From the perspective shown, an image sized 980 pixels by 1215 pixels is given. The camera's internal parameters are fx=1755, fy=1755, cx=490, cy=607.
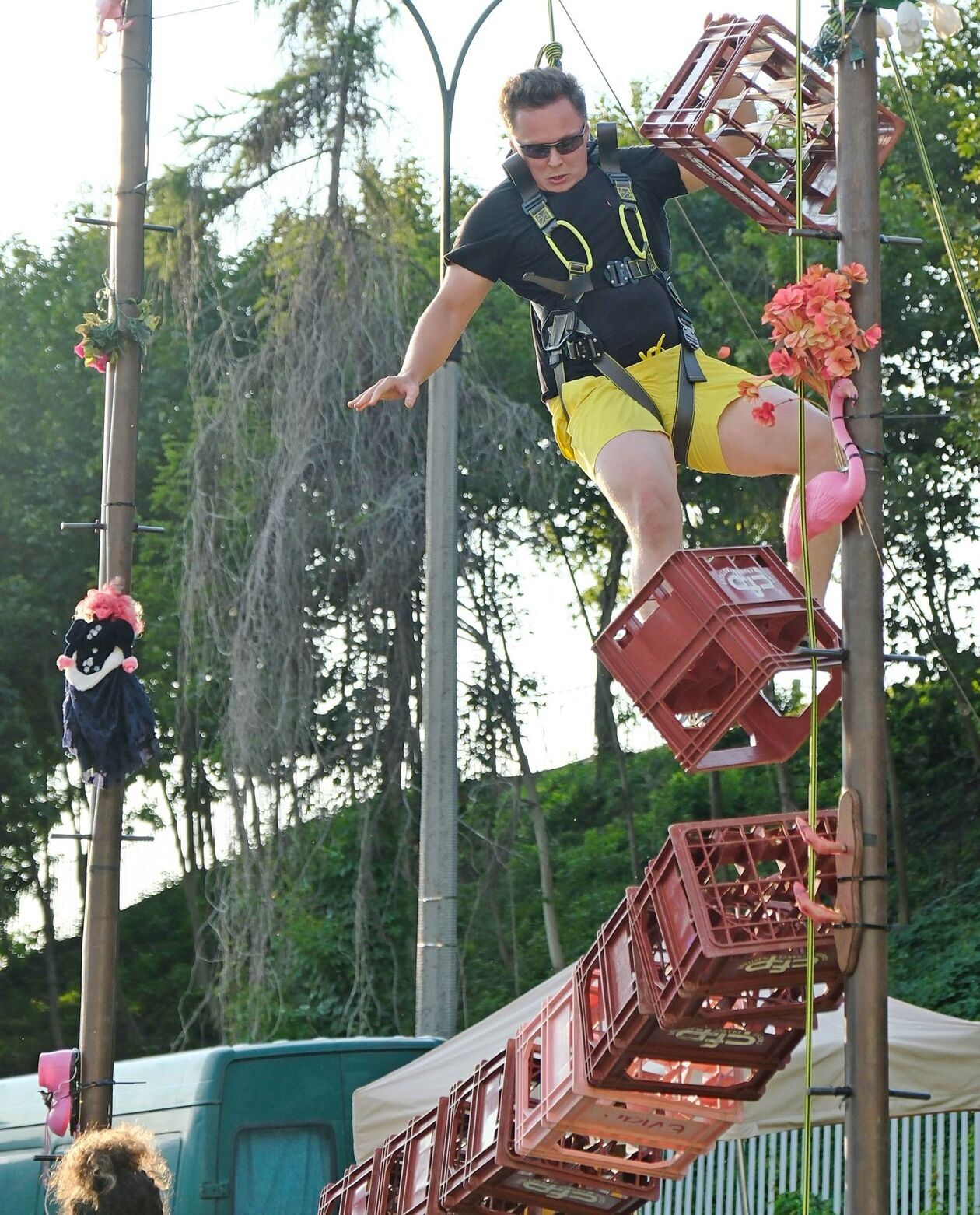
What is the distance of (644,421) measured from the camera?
17.4 feet

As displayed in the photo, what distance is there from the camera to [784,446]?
5.20m

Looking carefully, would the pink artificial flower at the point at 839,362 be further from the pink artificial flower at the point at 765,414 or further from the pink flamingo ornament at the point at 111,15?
the pink flamingo ornament at the point at 111,15

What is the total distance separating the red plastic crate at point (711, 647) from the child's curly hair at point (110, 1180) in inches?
69.8

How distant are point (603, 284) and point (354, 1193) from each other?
3716 millimetres

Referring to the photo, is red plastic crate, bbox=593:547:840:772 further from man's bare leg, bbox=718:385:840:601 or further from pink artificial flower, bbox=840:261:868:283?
pink artificial flower, bbox=840:261:868:283

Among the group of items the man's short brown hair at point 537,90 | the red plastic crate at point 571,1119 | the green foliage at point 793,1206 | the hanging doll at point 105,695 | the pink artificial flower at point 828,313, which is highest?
the man's short brown hair at point 537,90

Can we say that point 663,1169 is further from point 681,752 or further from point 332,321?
point 332,321

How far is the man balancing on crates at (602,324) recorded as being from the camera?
523 cm

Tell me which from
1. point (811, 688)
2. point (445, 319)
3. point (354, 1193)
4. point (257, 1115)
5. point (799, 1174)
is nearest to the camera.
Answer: point (811, 688)

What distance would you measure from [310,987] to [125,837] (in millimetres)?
6872

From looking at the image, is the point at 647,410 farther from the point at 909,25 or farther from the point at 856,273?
the point at 909,25

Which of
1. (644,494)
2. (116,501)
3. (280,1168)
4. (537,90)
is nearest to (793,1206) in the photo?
(280,1168)

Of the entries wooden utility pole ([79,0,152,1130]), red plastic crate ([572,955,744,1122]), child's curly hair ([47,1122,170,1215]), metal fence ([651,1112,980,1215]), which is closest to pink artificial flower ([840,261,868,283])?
red plastic crate ([572,955,744,1122])

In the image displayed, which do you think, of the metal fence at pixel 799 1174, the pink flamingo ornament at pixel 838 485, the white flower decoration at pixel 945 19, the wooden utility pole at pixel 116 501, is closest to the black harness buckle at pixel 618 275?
the pink flamingo ornament at pixel 838 485
